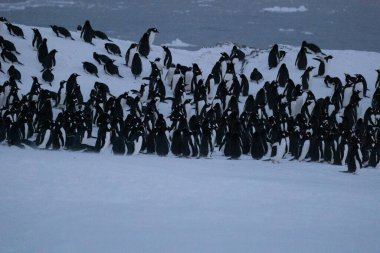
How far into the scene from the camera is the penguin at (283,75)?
13469mm

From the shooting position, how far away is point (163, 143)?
31.8ft

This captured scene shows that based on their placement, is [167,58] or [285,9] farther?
[285,9]

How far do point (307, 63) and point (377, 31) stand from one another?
3304 centimetres

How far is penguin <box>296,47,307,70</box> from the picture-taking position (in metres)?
14.1

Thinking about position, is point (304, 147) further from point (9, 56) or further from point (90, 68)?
point (9, 56)

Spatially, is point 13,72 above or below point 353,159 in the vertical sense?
above

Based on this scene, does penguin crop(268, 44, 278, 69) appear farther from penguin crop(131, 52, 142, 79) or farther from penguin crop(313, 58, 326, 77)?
penguin crop(131, 52, 142, 79)

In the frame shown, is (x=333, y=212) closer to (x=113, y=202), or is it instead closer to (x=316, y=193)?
(x=316, y=193)

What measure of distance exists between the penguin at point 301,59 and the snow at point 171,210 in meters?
7.17

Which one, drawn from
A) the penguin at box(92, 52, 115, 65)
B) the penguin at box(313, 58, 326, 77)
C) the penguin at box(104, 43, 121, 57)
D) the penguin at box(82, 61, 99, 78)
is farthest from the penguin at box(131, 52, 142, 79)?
the penguin at box(313, 58, 326, 77)

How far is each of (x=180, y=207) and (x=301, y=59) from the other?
32.6 ft

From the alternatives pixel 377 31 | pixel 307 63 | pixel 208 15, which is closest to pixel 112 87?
pixel 307 63

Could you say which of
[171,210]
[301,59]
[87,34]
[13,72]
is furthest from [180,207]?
[87,34]

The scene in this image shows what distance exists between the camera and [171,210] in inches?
196
